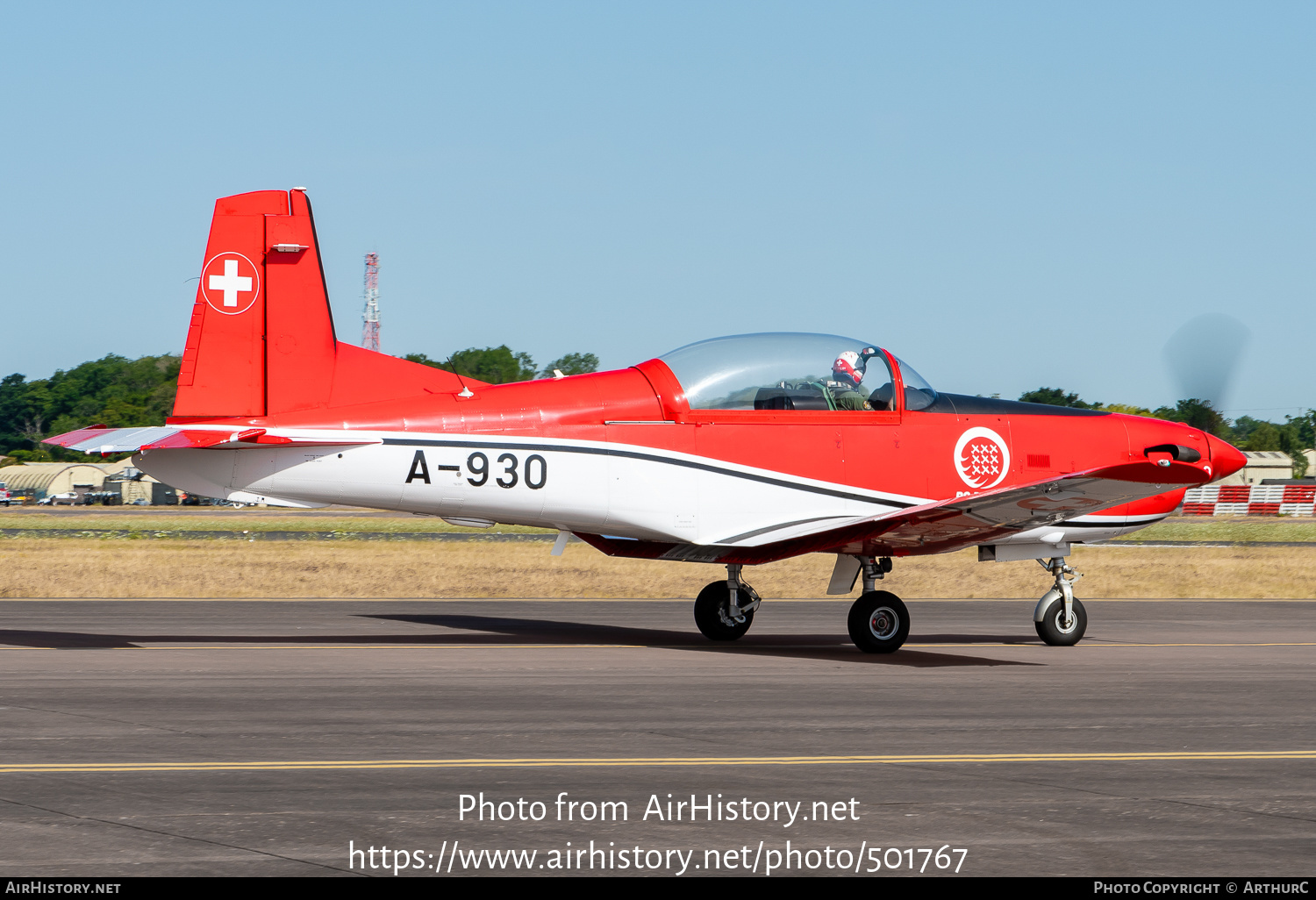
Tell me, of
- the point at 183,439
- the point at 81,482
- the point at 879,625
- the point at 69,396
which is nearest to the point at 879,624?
the point at 879,625

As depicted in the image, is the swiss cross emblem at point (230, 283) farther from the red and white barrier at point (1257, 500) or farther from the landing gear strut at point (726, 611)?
the red and white barrier at point (1257, 500)

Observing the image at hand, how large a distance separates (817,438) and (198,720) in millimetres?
6719

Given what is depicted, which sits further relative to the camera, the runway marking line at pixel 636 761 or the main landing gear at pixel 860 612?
the main landing gear at pixel 860 612

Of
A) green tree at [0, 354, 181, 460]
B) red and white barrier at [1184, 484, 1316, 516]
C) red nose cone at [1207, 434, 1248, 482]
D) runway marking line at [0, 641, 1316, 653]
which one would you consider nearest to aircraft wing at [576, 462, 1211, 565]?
red nose cone at [1207, 434, 1248, 482]

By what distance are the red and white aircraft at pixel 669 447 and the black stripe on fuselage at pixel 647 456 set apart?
0.07ft

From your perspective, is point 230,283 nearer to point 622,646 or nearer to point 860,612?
point 622,646

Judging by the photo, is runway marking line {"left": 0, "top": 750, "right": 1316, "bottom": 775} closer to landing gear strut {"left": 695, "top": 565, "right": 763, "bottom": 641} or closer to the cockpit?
the cockpit

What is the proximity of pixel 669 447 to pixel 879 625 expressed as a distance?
277cm

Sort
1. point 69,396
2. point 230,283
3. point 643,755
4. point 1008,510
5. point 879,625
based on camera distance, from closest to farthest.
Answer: point 643,755 → point 230,283 → point 1008,510 → point 879,625 → point 69,396

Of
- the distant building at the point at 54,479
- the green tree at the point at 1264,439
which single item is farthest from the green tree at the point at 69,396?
the green tree at the point at 1264,439

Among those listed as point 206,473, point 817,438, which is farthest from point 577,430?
point 206,473

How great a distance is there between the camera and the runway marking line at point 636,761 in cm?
728

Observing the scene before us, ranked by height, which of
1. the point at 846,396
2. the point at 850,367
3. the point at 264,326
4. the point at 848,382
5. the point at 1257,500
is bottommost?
the point at 1257,500

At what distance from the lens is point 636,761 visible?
773 centimetres
